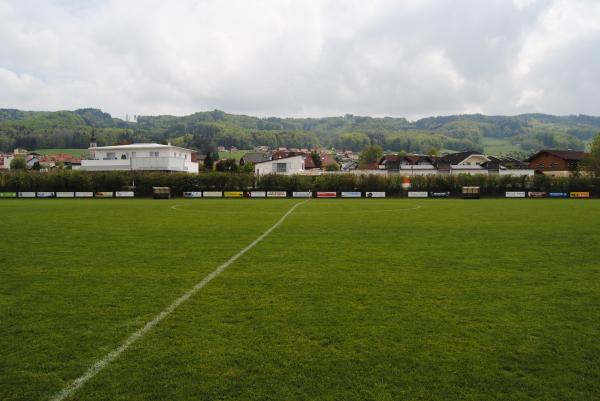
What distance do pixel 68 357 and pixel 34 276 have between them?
17.4ft

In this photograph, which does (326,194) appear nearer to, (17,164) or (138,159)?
(138,159)

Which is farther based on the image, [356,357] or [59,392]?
[356,357]

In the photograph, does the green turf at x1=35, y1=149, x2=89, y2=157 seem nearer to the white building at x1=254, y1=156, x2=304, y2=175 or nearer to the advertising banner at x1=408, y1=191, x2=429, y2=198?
the white building at x1=254, y1=156, x2=304, y2=175

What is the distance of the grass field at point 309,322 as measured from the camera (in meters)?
4.88

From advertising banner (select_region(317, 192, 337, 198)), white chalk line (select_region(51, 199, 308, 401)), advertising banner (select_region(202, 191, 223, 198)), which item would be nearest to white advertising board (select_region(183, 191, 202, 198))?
advertising banner (select_region(202, 191, 223, 198))

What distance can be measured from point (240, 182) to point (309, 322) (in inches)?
1974

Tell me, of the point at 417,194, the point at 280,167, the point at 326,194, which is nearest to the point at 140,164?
the point at 280,167

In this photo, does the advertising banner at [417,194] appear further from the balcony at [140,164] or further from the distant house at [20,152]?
the distant house at [20,152]

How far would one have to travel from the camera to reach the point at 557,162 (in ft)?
293

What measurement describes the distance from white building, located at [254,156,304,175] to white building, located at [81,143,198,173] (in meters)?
17.9

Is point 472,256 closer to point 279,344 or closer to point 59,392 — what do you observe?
point 279,344

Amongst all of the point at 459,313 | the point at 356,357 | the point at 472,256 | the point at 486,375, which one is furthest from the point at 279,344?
the point at 472,256

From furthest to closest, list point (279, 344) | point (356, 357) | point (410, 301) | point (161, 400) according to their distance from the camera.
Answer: point (410, 301)
point (279, 344)
point (356, 357)
point (161, 400)

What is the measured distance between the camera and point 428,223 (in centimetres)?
2100
